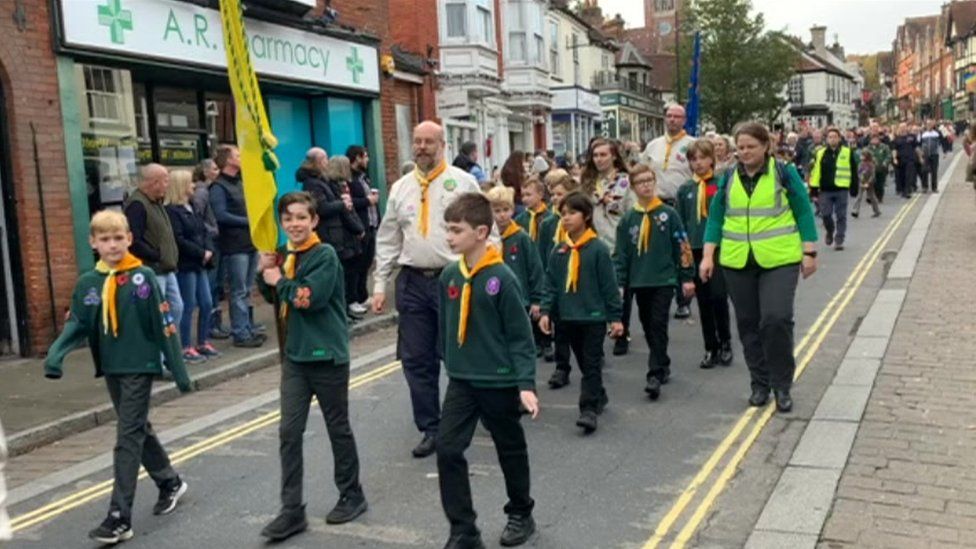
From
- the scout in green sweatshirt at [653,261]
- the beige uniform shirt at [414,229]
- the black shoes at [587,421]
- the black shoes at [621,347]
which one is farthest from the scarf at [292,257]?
the black shoes at [621,347]

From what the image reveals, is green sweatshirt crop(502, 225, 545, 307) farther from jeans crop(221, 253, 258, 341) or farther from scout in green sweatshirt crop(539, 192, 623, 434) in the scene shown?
jeans crop(221, 253, 258, 341)

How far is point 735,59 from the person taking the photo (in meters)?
55.7

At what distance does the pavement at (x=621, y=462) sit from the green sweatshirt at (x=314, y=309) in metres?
0.88

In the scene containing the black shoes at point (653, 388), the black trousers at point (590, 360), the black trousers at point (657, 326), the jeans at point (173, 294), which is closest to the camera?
the black trousers at point (590, 360)

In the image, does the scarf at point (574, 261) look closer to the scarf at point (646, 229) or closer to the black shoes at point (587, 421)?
the black shoes at point (587, 421)

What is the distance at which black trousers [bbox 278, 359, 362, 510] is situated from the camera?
4820 mm

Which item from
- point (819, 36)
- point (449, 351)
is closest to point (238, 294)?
point (449, 351)

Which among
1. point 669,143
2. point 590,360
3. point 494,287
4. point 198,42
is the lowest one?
point 590,360

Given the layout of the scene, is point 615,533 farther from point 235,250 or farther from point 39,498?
point 235,250

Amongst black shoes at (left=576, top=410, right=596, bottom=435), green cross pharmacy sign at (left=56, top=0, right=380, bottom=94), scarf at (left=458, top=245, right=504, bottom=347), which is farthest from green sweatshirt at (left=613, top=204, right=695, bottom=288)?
green cross pharmacy sign at (left=56, top=0, right=380, bottom=94)

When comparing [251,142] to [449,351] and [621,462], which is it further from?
[621,462]

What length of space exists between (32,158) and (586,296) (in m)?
6.08

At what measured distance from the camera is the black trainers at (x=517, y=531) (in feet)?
14.8

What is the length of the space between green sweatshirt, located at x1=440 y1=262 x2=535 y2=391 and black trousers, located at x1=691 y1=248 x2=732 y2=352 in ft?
12.4
